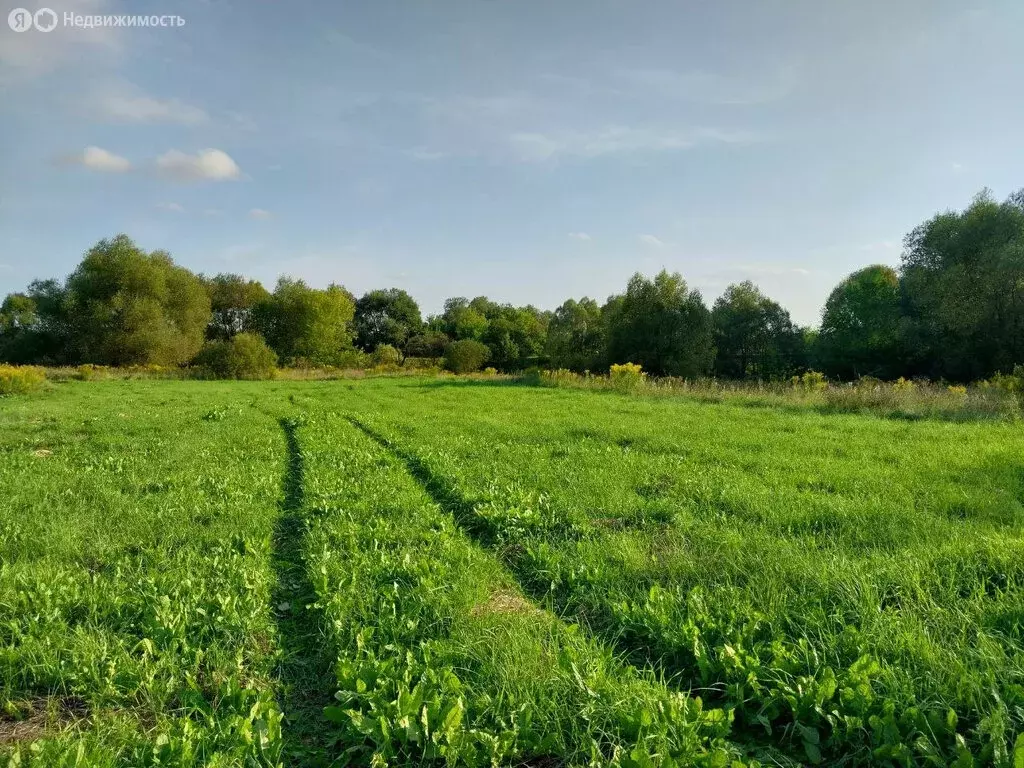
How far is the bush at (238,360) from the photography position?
38.1 m

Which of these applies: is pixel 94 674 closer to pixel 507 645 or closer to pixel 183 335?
pixel 507 645

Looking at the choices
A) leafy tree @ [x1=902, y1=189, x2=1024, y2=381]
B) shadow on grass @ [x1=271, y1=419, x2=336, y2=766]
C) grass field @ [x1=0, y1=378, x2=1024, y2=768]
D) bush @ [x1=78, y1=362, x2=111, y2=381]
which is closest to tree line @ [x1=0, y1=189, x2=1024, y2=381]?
leafy tree @ [x1=902, y1=189, x2=1024, y2=381]

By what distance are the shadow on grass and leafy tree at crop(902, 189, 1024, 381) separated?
32.2m

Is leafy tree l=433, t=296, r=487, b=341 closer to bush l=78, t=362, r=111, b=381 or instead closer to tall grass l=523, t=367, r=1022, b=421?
bush l=78, t=362, r=111, b=381

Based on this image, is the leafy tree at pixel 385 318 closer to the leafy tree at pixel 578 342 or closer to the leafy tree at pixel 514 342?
the leafy tree at pixel 514 342

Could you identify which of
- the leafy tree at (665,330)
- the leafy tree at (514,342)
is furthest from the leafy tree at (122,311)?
the leafy tree at (665,330)

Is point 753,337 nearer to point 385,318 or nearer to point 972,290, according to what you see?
point 972,290

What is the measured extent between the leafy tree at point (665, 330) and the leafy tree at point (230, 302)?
42.6 m

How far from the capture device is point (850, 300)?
136 ft

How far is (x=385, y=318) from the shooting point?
67.9m

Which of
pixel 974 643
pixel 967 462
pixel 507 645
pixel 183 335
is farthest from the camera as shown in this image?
pixel 183 335

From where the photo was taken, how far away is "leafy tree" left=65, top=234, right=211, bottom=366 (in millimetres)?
42900

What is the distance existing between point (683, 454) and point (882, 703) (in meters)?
6.50

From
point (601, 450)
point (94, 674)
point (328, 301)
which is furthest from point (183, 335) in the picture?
point (94, 674)
